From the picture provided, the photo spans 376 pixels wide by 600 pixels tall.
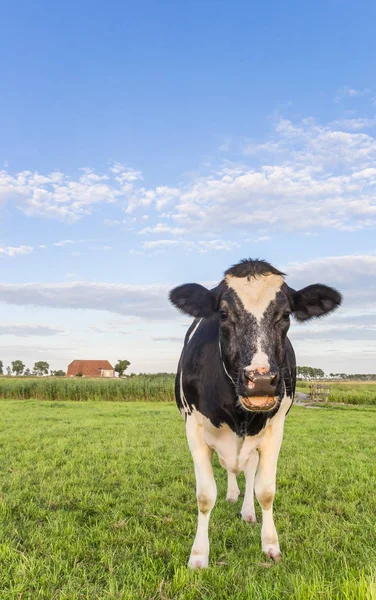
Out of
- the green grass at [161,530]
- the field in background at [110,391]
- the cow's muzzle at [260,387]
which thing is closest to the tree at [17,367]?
the field in background at [110,391]

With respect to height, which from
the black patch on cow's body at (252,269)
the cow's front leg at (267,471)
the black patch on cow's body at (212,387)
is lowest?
the cow's front leg at (267,471)

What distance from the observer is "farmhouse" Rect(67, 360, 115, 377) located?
343ft

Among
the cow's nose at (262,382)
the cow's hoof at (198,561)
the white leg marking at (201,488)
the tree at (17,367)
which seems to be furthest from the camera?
the tree at (17,367)

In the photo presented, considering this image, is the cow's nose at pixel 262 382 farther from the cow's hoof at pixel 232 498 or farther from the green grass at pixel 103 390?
the green grass at pixel 103 390

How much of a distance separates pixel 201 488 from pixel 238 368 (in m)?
1.40

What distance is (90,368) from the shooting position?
10606 cm

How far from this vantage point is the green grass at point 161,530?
3.34 metres

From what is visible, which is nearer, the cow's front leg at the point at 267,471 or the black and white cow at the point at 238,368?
the black and white cow at the point at 238,368

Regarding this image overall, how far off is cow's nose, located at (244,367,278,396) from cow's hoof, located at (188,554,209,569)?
1.60 m

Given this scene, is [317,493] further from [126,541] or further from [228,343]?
[228,343]

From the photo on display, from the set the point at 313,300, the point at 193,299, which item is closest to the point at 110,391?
the point at 193,299

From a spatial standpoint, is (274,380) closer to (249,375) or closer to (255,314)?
(249,375)

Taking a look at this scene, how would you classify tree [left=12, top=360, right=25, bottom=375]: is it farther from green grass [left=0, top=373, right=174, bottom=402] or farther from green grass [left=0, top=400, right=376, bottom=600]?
green grass [left=0, top=400, right=376, bottom=600]

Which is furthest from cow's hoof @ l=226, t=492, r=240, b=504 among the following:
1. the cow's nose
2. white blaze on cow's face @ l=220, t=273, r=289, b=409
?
the cow's nose
